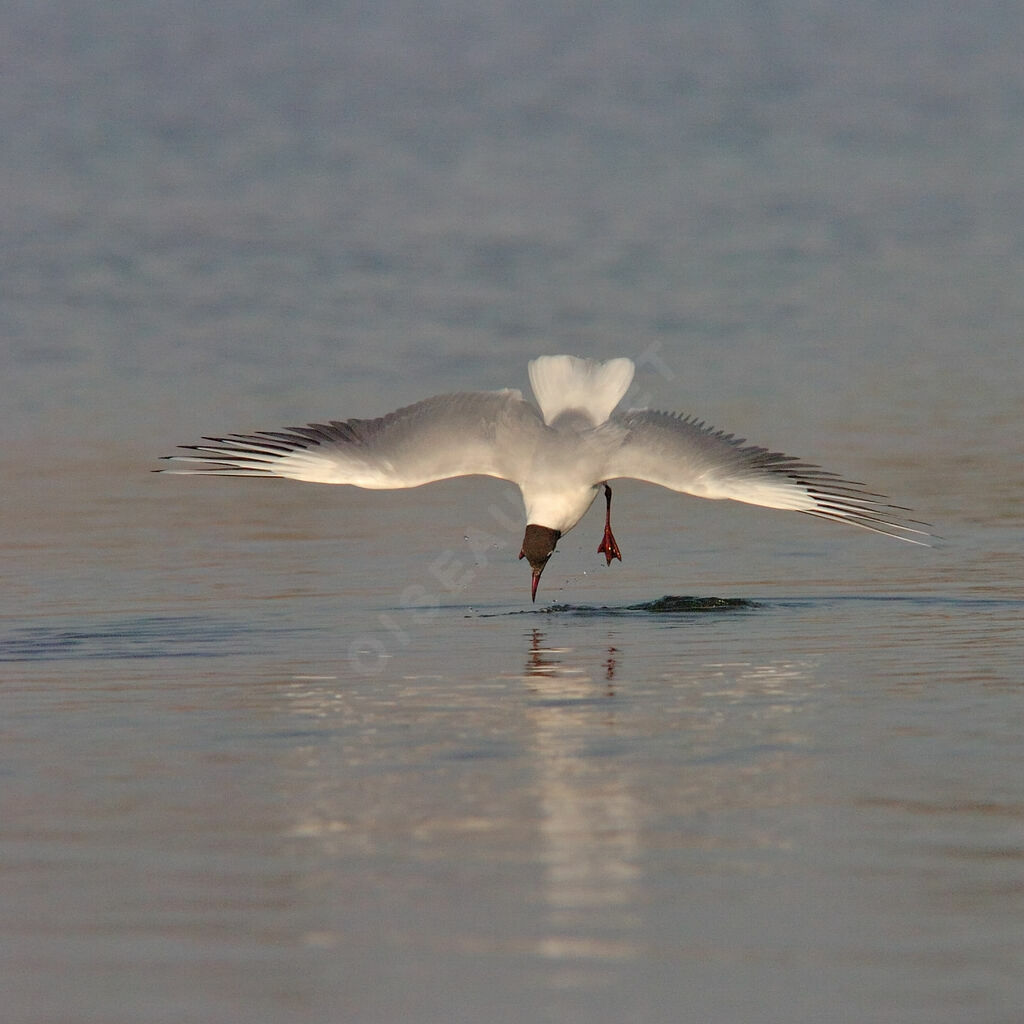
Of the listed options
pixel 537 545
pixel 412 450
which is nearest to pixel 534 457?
pixel 537 545

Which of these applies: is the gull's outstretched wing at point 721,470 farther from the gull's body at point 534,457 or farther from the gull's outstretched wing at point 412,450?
the gull's outstretched wing at point 412,450

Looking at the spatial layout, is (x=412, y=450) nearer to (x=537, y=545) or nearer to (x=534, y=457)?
(x=534, y=457)

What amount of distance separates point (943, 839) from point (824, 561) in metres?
7.44

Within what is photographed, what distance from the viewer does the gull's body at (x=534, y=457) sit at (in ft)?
33.6

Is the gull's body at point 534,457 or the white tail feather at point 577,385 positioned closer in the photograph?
the gull's body at point 534,457

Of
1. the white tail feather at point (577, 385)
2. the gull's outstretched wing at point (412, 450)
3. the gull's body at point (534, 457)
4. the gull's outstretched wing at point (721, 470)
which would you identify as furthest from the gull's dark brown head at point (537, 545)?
the white tail feather at point (577, 385)

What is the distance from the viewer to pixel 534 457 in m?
10.6

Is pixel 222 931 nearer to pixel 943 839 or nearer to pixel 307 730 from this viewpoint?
pixel 943 839

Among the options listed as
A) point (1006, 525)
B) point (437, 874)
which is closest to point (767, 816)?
point (437, 874)

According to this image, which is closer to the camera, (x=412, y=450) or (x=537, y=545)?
(x=412, y=450)

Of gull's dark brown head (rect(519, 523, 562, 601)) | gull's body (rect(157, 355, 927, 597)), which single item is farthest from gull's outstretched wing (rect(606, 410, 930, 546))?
gull's dark brown head (rect(519, 523, 562, 601))

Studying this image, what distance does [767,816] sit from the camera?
18.1ft

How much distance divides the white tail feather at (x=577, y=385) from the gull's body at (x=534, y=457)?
0.12m

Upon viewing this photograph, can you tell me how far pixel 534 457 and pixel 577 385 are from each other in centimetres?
67
